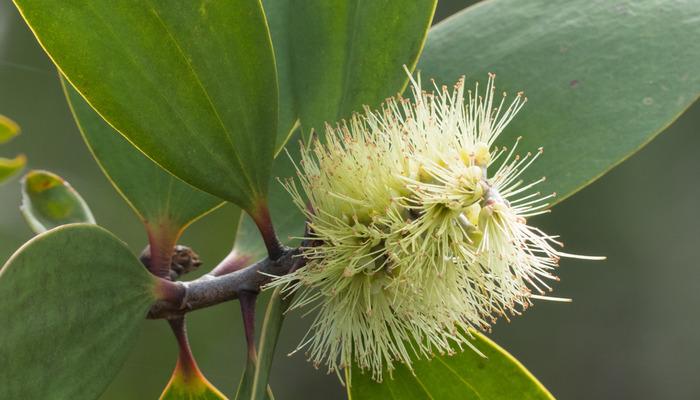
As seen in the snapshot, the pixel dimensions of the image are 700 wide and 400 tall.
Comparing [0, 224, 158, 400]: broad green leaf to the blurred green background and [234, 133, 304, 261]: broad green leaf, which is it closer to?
[234, 133, 304, 261]: broad green leaf

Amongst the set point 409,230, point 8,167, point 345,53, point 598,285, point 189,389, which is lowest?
point 189,389

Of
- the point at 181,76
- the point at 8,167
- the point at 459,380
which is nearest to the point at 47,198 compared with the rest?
the point at 8,167

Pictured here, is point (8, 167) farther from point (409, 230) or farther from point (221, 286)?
point (409, 230)

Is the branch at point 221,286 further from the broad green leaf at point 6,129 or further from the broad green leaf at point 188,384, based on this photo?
the broad green leaf at point 6,129

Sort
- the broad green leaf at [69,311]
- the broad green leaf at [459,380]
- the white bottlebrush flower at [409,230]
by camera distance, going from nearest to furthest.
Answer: the broad green leaf at [69,311] < the white bottlebrush flower at [409,230] < the broad green leaf at [459,380]

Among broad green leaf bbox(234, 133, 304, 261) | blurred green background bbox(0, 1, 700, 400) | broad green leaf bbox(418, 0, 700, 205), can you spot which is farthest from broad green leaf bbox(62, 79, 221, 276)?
blurred green background bbox(0, 1, 700, 400)

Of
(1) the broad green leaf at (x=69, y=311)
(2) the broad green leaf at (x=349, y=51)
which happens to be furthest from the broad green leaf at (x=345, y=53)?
(1) the broad green leaf at (x=69, y=311)
